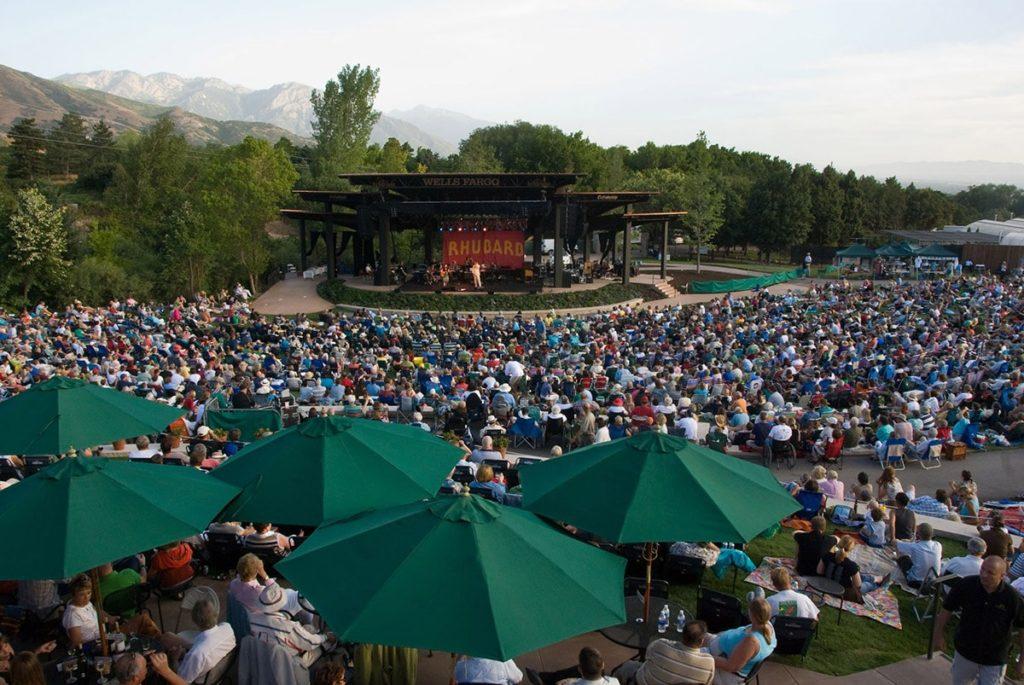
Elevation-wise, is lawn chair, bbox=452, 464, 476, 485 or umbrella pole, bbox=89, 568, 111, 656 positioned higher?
umbrella pole, bbox=89, 568, 111, 656

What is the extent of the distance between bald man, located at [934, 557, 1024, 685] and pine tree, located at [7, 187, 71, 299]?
113 ft

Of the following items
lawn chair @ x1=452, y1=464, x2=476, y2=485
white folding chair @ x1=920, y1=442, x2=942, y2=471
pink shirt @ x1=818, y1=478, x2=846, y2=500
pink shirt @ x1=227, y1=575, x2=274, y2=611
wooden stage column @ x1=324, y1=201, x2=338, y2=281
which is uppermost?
wooden stage column @ x1=324, y1=201, x2=338, y2=281

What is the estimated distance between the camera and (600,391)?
1514 centimetres

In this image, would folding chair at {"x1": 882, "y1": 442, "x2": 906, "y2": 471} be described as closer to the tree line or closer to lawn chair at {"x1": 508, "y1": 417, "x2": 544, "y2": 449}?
lawn chair at {"x1": 508, "y1": 417, "x2": 544, "y2": 449}


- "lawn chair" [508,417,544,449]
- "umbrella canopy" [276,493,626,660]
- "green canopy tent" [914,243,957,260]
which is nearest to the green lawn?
"umbrella canopy" [276,493,626,660]

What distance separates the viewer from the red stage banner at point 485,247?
3456 centimetres

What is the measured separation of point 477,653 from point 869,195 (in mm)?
62687

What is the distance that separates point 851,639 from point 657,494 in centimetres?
244

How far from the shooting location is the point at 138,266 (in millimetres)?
34938

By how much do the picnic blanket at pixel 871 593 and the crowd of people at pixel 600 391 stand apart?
193 millimetres

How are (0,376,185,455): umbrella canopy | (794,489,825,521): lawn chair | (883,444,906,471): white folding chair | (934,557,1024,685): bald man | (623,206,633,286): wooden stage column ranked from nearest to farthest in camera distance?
(934,557,1024,685): bald man < (0,376,185,455): umbrella canopy < (794,489,825,521): lawn chair < (883,444,906,471): white folding chair < (623,206,633,286): wooden stage column

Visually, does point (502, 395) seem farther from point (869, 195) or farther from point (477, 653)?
point (869, 195)

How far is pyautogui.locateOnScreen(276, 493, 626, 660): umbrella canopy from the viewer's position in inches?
145

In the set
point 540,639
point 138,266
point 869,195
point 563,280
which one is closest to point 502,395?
point 540,639
